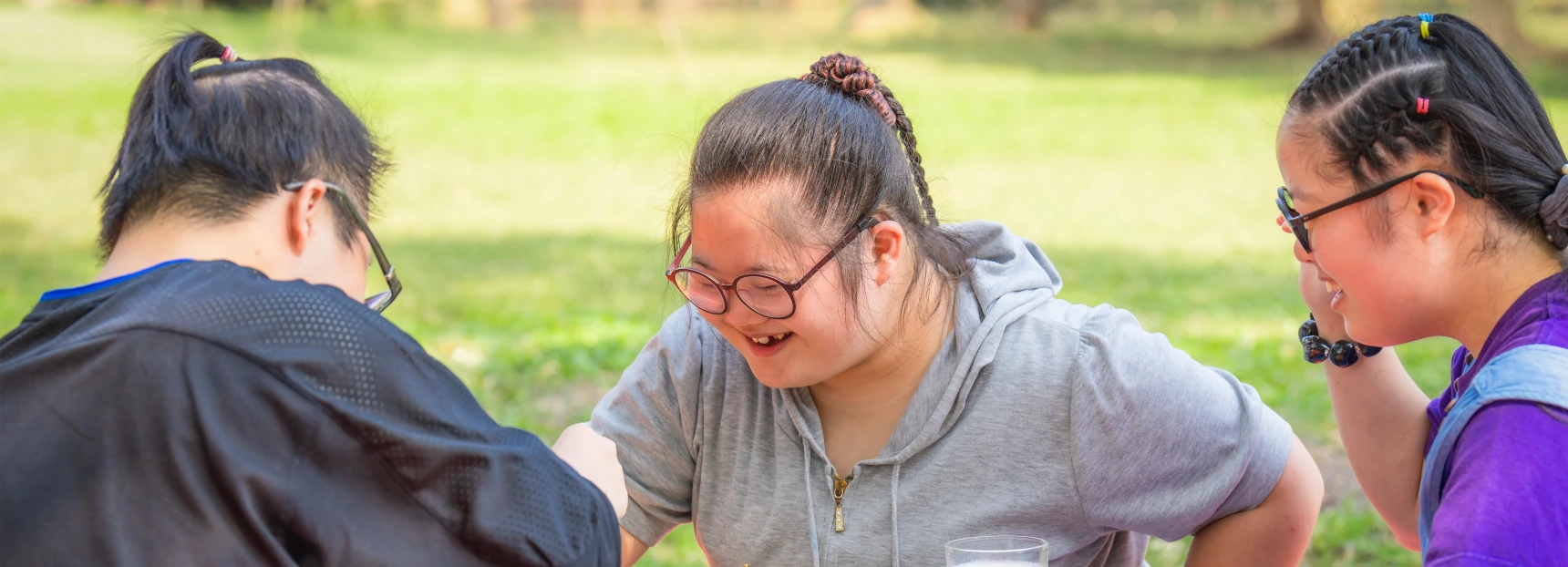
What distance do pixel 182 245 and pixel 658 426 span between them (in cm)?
90

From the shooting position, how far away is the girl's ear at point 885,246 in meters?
2.19

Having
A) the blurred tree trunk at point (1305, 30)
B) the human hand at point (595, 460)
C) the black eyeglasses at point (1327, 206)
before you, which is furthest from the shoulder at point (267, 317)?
Answer: the blurred tree trunk at point (1305, 30)

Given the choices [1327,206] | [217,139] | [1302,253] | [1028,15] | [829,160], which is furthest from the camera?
[1028,15]

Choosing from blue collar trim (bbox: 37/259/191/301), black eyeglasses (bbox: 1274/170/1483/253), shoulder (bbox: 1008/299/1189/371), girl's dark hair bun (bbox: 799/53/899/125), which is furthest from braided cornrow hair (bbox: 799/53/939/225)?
blue collar trim (bbox: 37/259/191/301)

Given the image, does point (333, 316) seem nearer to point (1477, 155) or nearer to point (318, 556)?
point (318, 556)

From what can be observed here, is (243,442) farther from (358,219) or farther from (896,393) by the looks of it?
(896,393)

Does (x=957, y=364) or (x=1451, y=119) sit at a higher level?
(x=1451, y=119)

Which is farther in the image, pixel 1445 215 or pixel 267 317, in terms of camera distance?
pixel 1445 215

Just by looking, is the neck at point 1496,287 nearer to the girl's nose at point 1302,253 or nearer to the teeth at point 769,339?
the girl's nose at point 1302,253

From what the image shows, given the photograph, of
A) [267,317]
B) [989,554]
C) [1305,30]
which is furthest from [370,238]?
[1305,30]

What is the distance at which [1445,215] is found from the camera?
1823 mm

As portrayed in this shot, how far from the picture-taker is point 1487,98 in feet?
6.02

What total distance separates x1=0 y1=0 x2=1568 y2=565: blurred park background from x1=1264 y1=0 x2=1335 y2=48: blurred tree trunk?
5 centimetres

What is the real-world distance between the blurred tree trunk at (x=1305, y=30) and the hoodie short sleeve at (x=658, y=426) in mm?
23084
